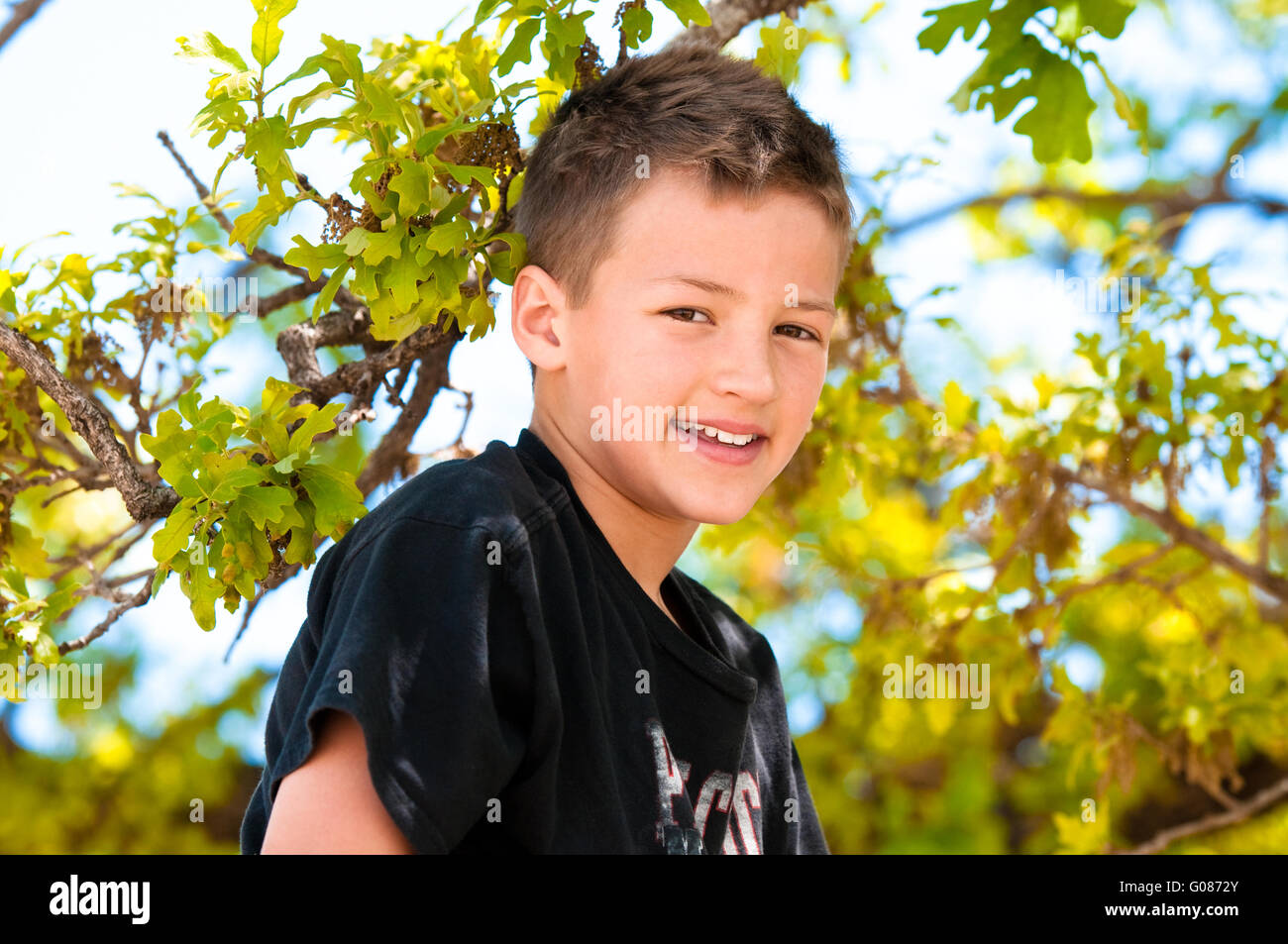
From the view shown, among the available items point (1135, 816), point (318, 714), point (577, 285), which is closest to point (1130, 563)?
point (577, 285)

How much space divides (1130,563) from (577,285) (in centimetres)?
175

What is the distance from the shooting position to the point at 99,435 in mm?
1481

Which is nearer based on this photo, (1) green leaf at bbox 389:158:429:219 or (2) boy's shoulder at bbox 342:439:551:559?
(2) boy's shoulder at bbox 342:439:551:559

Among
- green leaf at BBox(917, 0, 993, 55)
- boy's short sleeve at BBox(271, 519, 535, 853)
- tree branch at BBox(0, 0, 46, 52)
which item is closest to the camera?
boy's short sleeve at BBox(271, 519, 535, 853)

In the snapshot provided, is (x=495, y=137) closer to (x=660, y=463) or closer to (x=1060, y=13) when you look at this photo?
(x=660, y=463)

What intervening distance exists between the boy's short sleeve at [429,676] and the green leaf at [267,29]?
2.06 feet

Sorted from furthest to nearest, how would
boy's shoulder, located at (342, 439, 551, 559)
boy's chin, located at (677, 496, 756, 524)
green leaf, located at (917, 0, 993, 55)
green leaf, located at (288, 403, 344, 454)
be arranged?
green leaf, located at (917, 0, 993, 55) → green leaf, located at (288, 403, 344, 454) → boy's chin, located at (677, 496, 756, 524) → boy's shoulder, located at (342, 439, 551, 559)

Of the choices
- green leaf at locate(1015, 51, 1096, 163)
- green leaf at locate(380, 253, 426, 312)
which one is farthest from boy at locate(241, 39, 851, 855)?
green leaf at locate(1015, 51, 1096, 163)

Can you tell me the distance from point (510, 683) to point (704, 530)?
179 centimetres

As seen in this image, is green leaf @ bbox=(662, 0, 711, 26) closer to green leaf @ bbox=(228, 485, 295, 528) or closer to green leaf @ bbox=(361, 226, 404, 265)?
green leaf @ bbox=(361, 226, 404, 265)

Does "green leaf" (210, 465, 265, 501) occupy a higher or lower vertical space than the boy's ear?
lower

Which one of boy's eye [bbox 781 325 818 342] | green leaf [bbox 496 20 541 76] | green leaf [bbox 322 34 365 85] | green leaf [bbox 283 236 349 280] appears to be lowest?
boy's eye [bbox 781 325 818 342]

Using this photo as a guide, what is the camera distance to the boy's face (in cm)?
133
